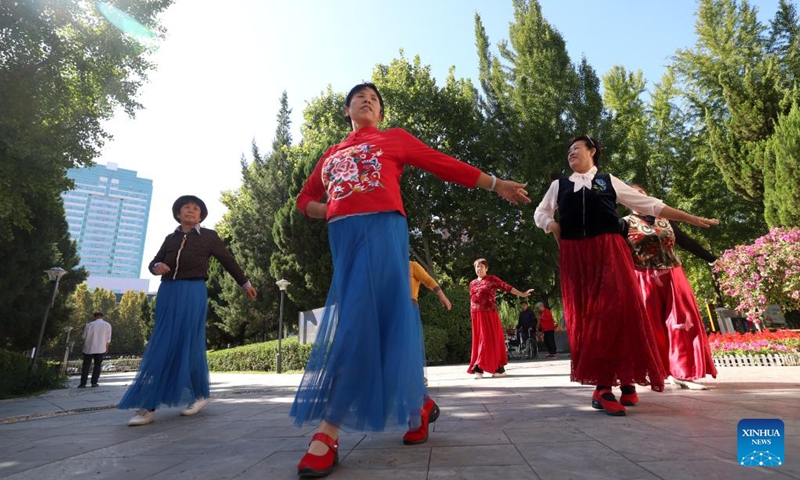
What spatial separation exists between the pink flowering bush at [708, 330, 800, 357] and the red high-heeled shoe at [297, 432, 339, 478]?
374 inches

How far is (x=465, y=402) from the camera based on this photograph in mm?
4109

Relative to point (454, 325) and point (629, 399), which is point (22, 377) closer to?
point (629, 399)

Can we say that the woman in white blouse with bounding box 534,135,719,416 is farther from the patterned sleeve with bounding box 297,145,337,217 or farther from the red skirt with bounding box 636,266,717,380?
the patterned sleeve with bounding box 297,145,337,217

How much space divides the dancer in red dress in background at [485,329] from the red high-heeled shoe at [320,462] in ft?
19.9

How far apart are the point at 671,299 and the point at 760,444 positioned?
318 cm

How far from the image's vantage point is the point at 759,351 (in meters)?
8.19

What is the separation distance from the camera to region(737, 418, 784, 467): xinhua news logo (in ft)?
5.34

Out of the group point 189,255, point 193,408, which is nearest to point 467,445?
point 193,408

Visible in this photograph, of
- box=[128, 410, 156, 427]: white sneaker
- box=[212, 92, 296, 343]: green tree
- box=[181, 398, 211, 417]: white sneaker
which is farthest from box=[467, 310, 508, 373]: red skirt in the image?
box=[212, 92, 296, 343]: green tree

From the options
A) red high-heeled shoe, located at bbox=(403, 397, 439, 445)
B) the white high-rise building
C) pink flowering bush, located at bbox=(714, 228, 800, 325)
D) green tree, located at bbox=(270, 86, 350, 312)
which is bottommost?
red high-heeled shoe, located at bbox=(403, 397, 439, 445)

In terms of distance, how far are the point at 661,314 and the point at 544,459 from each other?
3567 millimetres

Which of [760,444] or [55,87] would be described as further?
[55,87]

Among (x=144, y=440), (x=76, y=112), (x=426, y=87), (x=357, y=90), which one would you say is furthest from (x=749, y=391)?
(x=426, y=87)

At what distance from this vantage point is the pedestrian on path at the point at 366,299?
1954 millimetres
